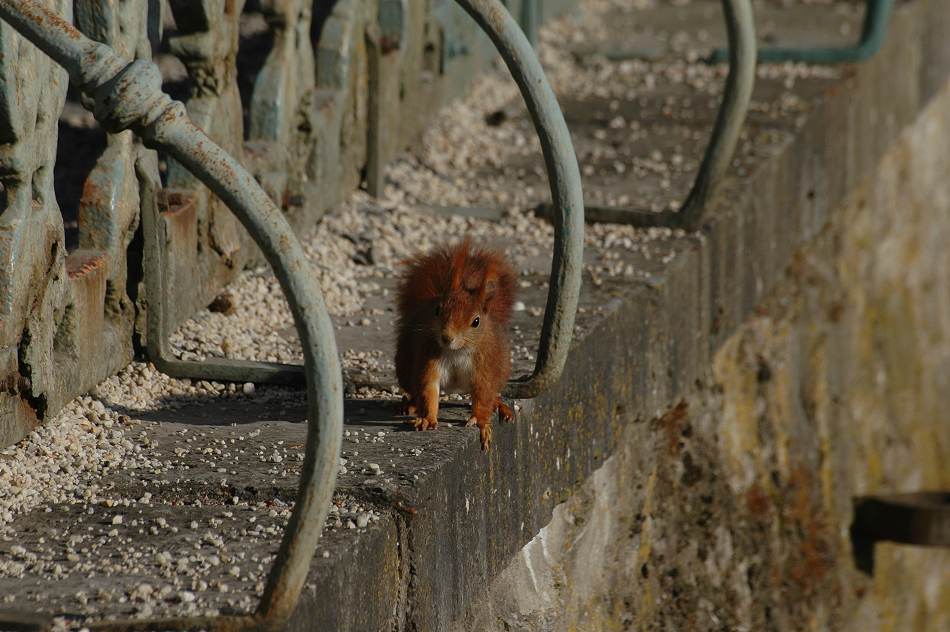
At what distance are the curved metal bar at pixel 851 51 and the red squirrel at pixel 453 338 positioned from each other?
12.2 feet

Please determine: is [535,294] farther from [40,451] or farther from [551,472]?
[40,451]

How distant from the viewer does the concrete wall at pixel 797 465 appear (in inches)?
149

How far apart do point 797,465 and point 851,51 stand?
1.94 metres

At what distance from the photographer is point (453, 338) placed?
286cm

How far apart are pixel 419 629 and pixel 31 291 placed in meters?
0.94

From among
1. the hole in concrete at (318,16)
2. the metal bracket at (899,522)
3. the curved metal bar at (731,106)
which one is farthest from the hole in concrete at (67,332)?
the metal bracket at (899,522)

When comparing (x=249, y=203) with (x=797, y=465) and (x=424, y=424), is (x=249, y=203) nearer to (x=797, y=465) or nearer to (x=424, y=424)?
(x=424, y=424)

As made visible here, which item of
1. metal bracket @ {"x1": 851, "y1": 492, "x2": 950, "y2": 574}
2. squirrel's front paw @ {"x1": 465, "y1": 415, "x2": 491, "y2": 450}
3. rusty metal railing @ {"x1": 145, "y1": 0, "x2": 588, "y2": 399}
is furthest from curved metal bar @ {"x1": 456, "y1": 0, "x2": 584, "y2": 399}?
metal bracket @ {"x1": 851, "y1": 492, "x2": 950, "y2": 574}

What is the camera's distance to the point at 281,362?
3352 mm

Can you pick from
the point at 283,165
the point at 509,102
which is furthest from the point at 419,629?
the point at 509,102

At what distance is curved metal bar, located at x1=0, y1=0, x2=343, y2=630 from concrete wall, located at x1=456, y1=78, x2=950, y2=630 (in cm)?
92

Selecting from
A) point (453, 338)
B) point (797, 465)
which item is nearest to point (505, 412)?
point (453, 338)

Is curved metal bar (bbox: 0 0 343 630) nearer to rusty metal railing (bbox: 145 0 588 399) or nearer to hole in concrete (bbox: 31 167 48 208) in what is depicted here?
hole in concrete (bbox: 31 167 48 208)

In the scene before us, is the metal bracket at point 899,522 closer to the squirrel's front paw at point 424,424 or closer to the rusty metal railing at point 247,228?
the squirrel's front paw at point 424,424
